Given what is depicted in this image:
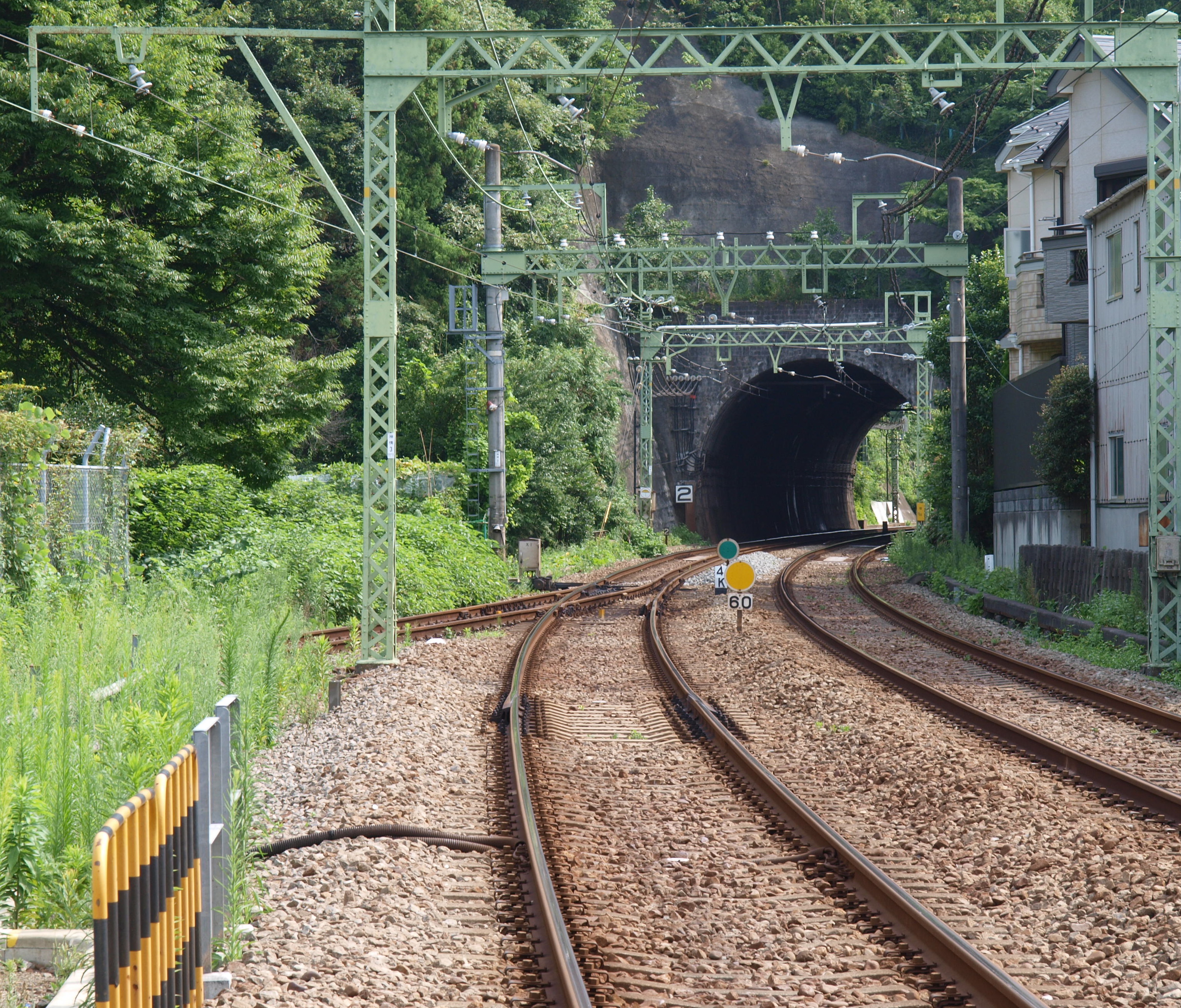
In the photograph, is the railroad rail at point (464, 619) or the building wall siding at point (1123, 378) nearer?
the railroad rail at point (464, 619)

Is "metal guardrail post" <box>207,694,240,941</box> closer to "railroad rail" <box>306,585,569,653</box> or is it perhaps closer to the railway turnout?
the railway turnout

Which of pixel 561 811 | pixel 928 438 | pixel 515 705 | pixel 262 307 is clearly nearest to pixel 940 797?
pixel 561 811

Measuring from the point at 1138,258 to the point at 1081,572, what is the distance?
5.43 metres

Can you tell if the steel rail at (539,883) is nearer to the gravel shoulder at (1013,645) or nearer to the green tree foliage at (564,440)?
the gravel shoulder at (1013,645)

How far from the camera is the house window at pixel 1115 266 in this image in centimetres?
2112

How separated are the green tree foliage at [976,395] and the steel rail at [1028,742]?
1663 cm

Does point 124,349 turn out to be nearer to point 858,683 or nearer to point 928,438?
point 858,683

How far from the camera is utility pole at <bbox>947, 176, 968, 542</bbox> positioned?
27453mm

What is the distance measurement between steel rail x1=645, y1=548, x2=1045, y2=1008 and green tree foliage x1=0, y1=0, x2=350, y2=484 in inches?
521

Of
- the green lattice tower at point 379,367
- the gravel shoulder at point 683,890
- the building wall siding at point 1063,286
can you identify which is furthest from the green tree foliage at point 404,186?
the gravel shoulder at point 683,890

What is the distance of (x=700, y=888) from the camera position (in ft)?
20.8

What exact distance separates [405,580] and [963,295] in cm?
1510

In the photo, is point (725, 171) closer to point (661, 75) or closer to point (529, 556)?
point (529, 556)

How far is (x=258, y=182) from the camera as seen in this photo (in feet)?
66.9
